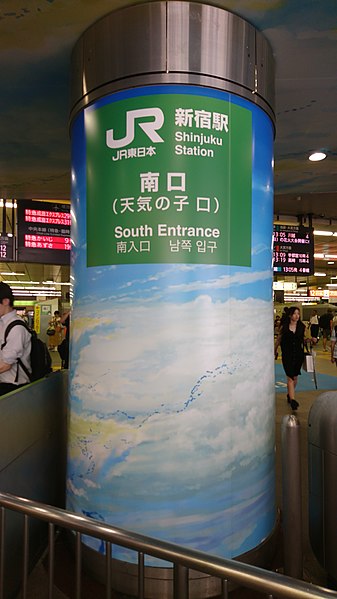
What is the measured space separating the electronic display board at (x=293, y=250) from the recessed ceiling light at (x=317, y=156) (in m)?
4.91

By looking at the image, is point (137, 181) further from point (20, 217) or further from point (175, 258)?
point (20, 217)

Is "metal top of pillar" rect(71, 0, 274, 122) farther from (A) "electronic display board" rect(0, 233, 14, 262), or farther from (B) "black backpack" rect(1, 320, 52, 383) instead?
(A) "electronic display board" rect(0, 233, 14, 262)

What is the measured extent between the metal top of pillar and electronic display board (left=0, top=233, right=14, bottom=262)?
5492mm

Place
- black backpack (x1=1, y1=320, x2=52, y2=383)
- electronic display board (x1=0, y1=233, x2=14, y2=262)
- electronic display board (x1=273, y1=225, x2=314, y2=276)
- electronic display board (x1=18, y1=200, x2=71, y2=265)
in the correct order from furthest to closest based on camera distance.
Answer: electronic display board (x1=273, y1=225, x2=314, y2=276) → electronic display board (x1=0, y1=233, x2=14, y2=262) → electronic display board (x1=18, y1=200, x2=71, y2=265) → black backpack (x1=1, y1=320, x2=52, y2=383)

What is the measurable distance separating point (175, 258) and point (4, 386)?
2.03 metres

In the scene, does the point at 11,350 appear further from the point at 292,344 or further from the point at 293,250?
the point at 293,250

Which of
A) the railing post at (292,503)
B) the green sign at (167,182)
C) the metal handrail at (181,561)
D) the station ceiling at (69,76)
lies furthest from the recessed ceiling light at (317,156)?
the metal handrail at (181,561)

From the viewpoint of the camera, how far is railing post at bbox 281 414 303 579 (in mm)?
2434

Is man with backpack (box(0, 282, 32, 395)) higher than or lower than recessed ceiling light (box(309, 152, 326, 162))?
lower

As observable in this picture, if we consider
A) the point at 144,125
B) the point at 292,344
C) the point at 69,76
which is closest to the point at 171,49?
the point at 144,125

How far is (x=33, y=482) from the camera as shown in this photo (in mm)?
2906

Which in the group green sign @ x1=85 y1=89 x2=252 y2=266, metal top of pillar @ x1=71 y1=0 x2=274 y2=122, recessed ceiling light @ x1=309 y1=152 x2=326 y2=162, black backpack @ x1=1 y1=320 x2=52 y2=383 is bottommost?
black backpack @ x1=1 y1=320 x2=52 y2=383

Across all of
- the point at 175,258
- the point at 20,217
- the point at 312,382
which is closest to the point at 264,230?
the point at 175,258

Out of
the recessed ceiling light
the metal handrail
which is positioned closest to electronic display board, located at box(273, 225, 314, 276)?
the recessed ceiling light
